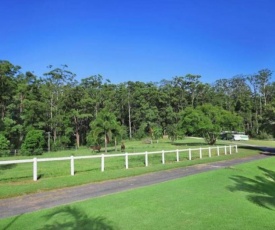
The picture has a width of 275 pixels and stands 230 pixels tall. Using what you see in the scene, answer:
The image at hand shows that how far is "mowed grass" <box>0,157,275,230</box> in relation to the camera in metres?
7.30

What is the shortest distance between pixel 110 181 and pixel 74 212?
619cm

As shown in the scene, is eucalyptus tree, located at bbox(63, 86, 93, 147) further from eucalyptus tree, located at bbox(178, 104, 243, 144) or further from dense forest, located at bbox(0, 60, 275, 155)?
eucalyptus tree, located at bbox(178, 104, 243, 144)

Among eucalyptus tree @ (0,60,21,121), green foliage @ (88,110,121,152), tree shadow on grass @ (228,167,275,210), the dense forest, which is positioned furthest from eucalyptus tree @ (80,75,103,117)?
tree shadow on grass @ (228,167,275,210)

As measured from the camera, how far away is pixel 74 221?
7.41 meters

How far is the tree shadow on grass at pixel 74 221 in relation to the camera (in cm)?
701

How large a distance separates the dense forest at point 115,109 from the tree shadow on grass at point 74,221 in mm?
28689

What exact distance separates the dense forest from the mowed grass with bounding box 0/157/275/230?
26.2 meters

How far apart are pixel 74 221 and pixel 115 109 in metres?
86.9

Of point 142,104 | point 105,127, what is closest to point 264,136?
point 142,104

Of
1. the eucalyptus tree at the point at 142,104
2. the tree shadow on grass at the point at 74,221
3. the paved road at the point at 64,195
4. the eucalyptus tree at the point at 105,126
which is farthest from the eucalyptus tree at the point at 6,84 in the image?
the tree shadow on grass at the point at 74,221

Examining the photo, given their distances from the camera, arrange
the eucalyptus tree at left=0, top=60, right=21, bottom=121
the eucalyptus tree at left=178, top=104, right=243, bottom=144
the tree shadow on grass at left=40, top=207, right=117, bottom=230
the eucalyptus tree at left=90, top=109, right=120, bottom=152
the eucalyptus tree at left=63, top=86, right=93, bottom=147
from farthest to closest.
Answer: the eucalyptus tree at left=63, top=86, right=93, bottom=147
the eucalyptus tree at left=0, top=60, right=21, bottom=121
the eucalyptus tree at left=178, top=104, right=243, bottom=144
the eucalyptus tree at left=90, top=109, right=120, bottom=152
the tree shadow on grass at left=40, top=207, right=117, bottom=230

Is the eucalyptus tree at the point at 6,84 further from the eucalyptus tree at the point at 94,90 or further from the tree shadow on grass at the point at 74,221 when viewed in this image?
the tree shadow on grass at the point at 74,221

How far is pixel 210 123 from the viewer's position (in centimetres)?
4959

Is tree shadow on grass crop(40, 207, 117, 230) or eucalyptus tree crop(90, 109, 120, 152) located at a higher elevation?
eucalyptus tree crop(90, 109, 120, 152)
